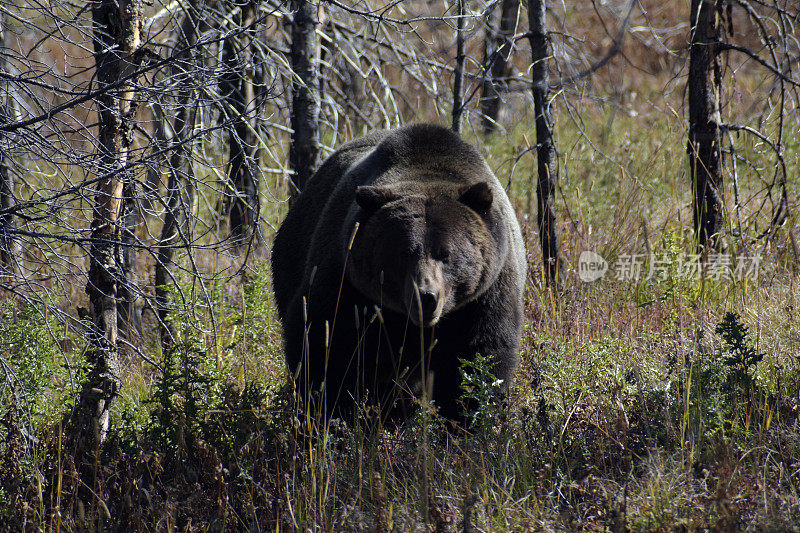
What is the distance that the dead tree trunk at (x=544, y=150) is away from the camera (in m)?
6.17

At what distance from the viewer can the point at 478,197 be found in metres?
4.31

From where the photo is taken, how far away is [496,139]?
11.8 m

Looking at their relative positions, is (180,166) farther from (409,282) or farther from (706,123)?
(706,123)

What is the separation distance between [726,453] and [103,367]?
3273 mm

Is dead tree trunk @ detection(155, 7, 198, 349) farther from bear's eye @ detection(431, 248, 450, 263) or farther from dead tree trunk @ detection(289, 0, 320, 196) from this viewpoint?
bear's eye @ detection(431, 248, 450, 263)

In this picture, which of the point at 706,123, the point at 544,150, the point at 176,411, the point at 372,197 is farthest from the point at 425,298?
the point at 706,123

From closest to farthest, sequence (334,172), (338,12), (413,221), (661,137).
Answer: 1. (413,221)
2. (334,172)
3. (338,12)
4. (661,137)

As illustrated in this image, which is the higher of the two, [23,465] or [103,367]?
[103,367]

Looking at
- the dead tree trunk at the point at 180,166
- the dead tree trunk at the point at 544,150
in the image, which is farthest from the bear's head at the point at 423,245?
the dead tree trunk at the point at 544,150

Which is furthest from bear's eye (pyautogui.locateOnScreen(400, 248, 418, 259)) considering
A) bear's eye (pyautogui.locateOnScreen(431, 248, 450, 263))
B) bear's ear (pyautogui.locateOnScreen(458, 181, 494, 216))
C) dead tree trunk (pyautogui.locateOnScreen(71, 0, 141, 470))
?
dead tree trunk (pyautogui.locateOnScreen(71, 0, 141, 470))

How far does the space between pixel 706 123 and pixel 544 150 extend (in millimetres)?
1369

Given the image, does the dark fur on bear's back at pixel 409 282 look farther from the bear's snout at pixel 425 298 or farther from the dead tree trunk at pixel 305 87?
the dead tree trunk at pixel 305 87

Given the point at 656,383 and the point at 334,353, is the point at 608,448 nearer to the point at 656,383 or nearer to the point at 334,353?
the point at 656,383

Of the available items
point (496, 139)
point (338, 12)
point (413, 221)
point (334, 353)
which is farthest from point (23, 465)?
point (496, 139)
